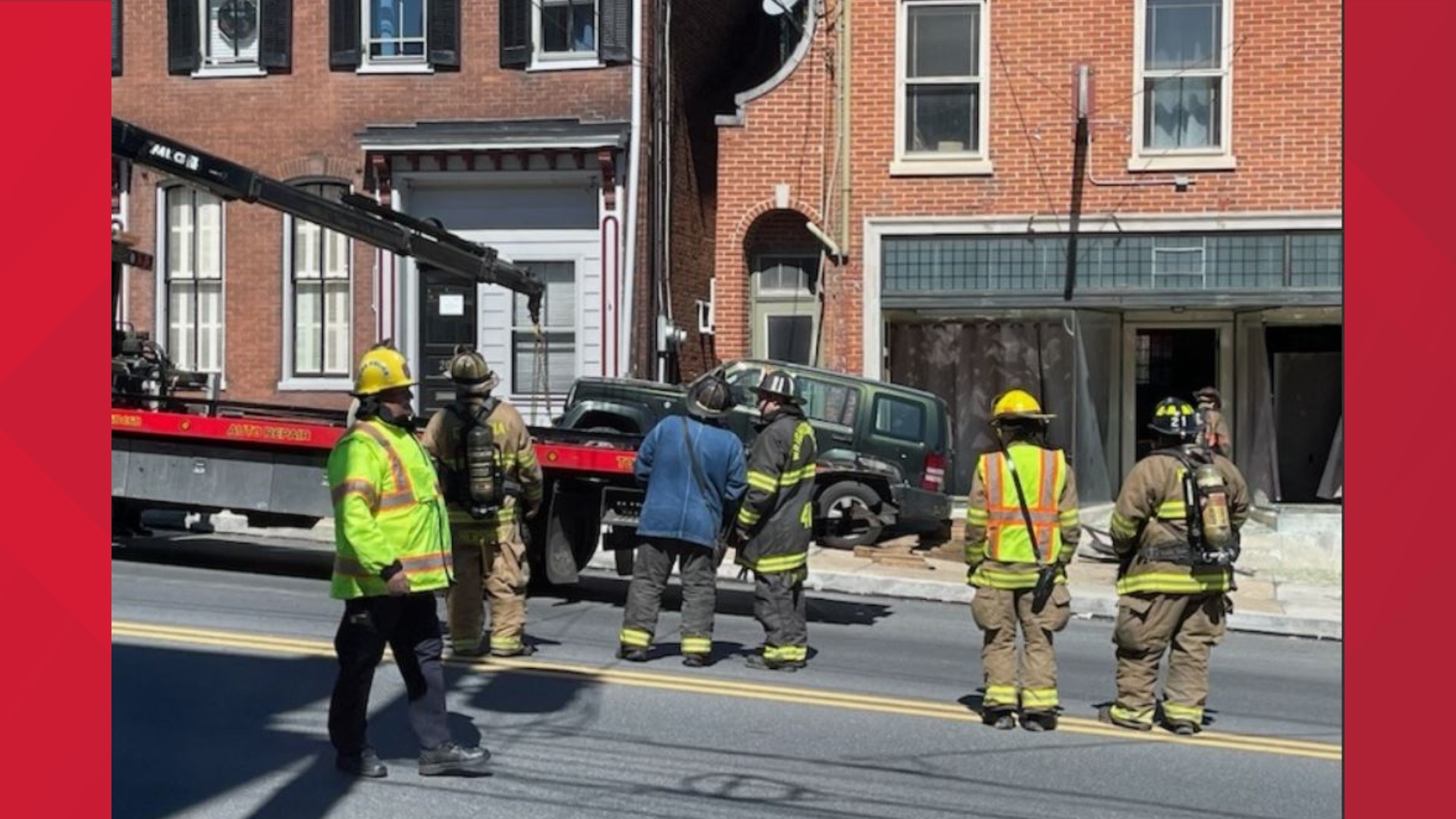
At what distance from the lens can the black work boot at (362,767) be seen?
6.76 m

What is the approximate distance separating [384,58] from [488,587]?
37.7 ft

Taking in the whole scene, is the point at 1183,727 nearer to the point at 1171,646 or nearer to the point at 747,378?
the point at 1171,646

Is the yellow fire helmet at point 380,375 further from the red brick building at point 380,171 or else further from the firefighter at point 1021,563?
A: the red brick building at point 380,171

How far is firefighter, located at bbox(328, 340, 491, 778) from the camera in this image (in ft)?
21.3

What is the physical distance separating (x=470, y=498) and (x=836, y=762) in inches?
115

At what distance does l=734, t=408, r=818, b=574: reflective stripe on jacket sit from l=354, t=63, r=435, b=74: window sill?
11.0 metres

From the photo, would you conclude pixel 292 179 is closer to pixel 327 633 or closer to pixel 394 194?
pixel 394 194

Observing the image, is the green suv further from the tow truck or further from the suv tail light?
the tow truck

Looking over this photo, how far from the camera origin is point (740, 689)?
8.73m

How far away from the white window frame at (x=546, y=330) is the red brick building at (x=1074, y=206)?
176cm

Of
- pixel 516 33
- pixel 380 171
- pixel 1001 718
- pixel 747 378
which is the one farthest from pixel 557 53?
pixel 1001 718

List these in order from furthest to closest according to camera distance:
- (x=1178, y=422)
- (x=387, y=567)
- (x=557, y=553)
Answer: (x=557, y=553) < (x=1178, y=422) < (x=387, y=567)

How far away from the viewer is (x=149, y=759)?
22.8 ft

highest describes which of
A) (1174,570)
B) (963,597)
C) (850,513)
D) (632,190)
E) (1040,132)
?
(1040,132)
